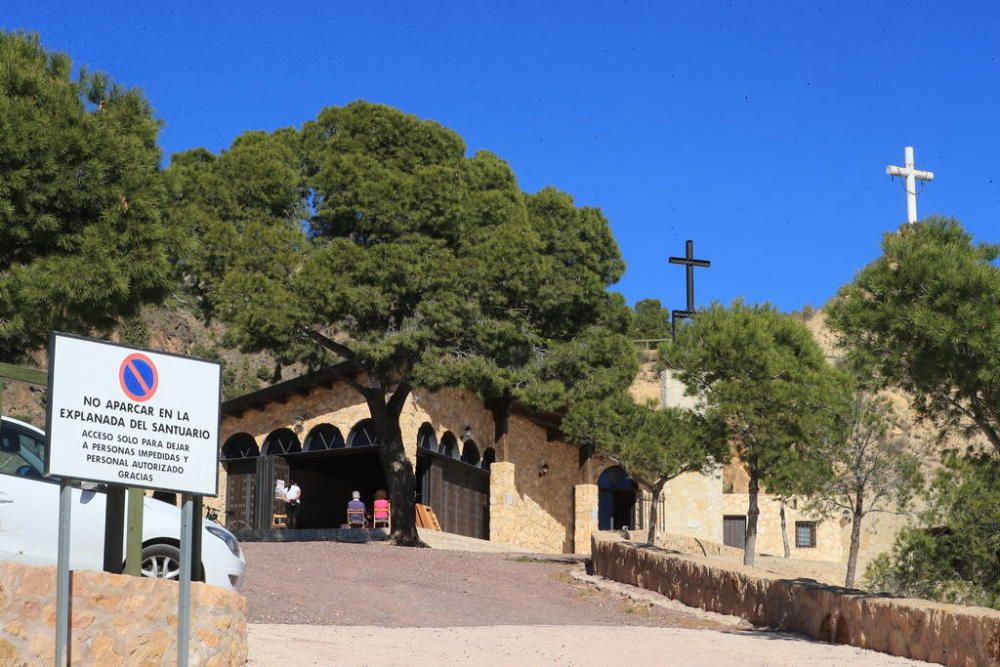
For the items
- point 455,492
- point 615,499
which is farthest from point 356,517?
point 615,499

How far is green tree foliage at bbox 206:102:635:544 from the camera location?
1099 inches

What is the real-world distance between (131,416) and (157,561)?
9.34ft

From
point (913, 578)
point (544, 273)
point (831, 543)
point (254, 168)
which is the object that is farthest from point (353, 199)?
point (831, 543)

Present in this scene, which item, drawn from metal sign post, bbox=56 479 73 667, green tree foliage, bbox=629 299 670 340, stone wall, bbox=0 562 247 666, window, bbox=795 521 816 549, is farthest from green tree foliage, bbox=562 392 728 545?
green tree foliage, bbox=629 299 670 340

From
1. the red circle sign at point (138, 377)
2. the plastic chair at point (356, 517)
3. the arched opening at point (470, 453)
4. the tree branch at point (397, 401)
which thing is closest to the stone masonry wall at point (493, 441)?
A: the arched opening at point (470, 453)

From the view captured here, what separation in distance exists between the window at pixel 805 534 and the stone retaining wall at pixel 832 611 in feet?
71.9

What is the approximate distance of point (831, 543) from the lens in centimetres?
4509

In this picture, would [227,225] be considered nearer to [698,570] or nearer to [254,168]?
[254,168]

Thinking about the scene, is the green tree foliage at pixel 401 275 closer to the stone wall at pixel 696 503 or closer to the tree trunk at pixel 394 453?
the tree trunk at pixel 394 453

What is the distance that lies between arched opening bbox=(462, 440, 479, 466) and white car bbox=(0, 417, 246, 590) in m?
26.6

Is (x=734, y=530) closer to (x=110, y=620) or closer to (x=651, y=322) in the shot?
(x=651, y=322)

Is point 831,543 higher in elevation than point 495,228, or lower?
lower

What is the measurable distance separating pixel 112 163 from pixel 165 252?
1611 millimetres

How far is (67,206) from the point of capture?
19.8 metres
